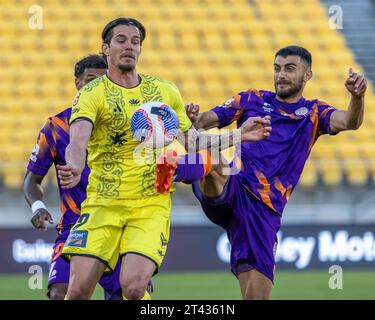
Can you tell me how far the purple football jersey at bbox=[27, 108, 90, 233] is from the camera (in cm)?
740

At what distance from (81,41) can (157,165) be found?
11.8 metres

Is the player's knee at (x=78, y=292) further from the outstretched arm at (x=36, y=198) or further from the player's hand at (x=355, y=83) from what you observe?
the player's hand at (x=355, y=83)

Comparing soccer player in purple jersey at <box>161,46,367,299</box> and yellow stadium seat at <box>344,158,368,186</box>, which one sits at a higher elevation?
yellow stadium seat at <box>344,158,368,186</box>

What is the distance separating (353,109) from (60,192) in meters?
2.41

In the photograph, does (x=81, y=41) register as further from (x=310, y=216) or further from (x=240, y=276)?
(x=240, y=276)

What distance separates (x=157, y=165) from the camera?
6.43 m

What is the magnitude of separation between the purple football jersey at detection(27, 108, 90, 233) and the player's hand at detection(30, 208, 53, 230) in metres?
0.17

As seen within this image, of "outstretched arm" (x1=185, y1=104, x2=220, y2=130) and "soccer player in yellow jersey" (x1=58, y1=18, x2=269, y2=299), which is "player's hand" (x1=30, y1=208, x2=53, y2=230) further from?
"outstretched arm" (x1=185, y1=104, x2=220, y2=130)

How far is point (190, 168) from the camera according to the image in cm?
675

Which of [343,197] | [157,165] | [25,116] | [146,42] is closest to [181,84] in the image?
[146,42]

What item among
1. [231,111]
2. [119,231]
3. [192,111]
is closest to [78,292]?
[119,231]

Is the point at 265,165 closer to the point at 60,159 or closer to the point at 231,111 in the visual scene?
the point at 231,111

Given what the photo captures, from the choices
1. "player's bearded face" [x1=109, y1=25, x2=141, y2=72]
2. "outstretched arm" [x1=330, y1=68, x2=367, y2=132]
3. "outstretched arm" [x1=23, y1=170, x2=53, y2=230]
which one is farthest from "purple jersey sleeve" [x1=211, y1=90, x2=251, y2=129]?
"outstretched arm" [x1=23, y1=170, x2=53, y2=230]

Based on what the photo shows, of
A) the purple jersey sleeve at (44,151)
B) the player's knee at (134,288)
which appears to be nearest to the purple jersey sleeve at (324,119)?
the purple jersey sleeve at (44,151)
